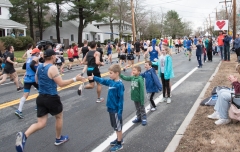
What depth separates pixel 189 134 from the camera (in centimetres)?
517

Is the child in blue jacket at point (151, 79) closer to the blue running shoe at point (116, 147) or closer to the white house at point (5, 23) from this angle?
the blue running shoe at point (116, 147)

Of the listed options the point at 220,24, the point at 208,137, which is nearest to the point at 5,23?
the point at 220,24

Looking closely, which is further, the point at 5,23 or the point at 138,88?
the point at 5,23

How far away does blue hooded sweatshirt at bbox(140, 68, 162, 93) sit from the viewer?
6.74 metres

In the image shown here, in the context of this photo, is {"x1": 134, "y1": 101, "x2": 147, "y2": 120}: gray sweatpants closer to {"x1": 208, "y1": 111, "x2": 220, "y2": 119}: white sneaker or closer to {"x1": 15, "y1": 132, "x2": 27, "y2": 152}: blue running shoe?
{"x1": 208, "y1": 111, "x2": 220, "y2": 119}: white sneaker

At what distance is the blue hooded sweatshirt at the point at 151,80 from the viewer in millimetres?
6738

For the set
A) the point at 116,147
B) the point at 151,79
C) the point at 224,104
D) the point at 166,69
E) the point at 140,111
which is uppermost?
the point at 166,69

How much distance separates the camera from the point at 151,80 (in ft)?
22.4

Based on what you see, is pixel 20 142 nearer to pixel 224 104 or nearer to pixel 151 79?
pixel 151 79

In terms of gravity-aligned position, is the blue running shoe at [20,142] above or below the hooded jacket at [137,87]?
below

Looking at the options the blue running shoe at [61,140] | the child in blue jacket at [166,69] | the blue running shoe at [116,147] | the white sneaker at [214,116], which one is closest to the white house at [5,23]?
the child in blue jacket at [166,69]

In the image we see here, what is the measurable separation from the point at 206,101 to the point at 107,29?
74206 millimetres

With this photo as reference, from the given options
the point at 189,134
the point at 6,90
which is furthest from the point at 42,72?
the point at 6,90

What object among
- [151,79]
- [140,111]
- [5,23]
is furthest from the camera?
[5,23]
